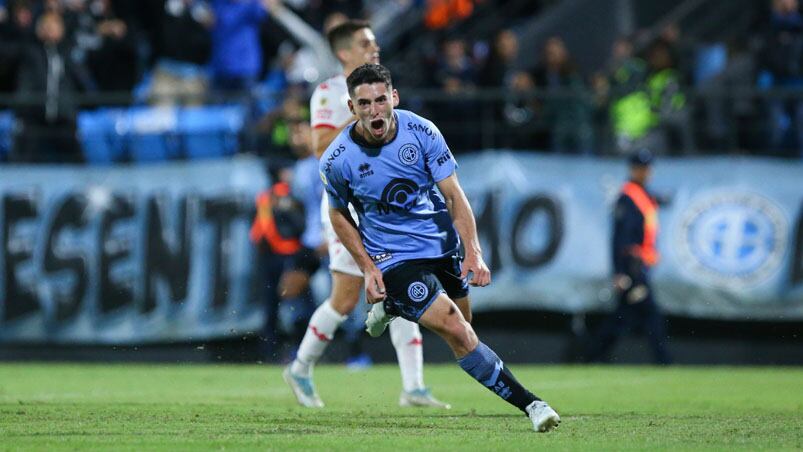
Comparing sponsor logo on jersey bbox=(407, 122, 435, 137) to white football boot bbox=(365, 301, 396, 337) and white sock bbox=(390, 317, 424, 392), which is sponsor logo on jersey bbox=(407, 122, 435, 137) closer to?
white football boot bbox=(365, 301, 396, 337)

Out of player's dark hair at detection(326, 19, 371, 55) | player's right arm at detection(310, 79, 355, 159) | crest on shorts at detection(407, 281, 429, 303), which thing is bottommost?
crest on shorts at detection(407, 281, 429, 303)

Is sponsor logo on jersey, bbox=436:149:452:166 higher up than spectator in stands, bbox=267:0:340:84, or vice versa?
spectator in stands, bbox=267:0:340:84

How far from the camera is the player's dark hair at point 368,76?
864 centimetres

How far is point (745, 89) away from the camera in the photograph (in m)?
16.8

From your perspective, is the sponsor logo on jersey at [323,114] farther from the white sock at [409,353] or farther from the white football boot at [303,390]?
the white football boot at [303,390]

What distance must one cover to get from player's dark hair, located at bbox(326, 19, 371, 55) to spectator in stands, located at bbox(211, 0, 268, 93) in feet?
28.1

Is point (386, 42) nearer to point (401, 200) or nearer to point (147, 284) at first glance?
point (147, 284)

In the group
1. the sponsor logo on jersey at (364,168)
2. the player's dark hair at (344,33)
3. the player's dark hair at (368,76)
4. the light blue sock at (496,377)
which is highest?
the player's dark hair at (344,33)

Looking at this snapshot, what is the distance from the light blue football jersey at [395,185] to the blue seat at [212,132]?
353 inches

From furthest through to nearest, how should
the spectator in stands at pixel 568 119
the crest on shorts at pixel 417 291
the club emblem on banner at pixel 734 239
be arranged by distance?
1. the spectator in stands at pixel 568 119
2. the club emblem on banner at pixel 734 239
3. the crest on shorts at pixel 417 291

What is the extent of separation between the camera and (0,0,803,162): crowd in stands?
17.3 metres

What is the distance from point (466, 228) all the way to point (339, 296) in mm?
2230

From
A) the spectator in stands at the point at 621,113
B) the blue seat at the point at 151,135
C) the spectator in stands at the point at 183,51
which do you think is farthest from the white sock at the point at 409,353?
the spectator in stands at the point at 183,51

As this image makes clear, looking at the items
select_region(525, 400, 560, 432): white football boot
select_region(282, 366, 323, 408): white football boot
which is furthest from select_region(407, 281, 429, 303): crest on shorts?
select_region(282, 366, 323, 408): white football boot
